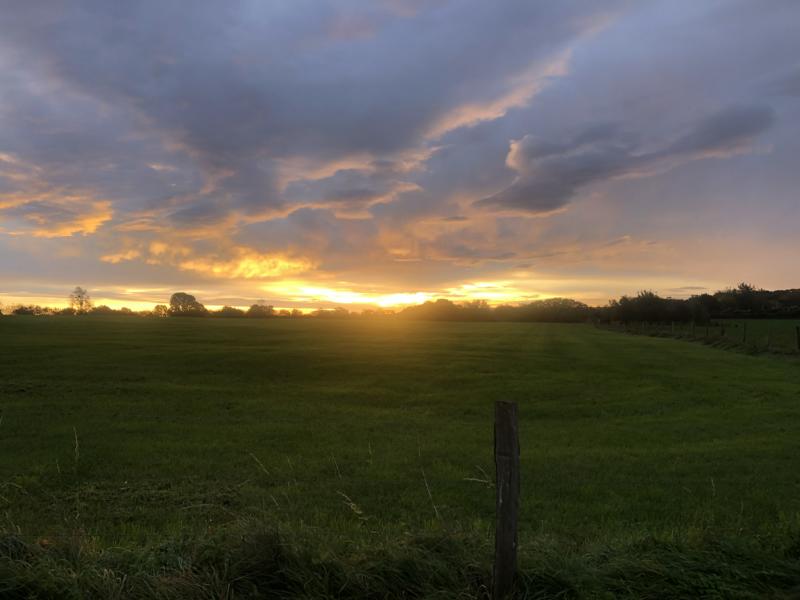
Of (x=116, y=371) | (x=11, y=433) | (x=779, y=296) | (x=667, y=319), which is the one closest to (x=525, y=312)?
(x=667, y=319)

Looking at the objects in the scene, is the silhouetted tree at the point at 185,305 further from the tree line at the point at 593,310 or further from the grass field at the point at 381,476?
the grass field at the point at 381,476

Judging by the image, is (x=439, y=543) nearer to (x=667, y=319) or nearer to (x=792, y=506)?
(x=792, y=506)

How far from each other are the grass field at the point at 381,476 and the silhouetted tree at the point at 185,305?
102346 mm

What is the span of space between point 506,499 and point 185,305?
153441 millimetres

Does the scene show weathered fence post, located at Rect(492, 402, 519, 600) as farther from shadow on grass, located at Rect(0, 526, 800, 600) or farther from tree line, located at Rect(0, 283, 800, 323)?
tree line, located at Rect(0, 283, 800, 323)

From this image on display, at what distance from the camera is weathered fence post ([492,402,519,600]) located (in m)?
4.91

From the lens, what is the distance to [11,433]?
16.6 metres

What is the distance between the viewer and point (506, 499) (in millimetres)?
4953

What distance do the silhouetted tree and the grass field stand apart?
102346 mm

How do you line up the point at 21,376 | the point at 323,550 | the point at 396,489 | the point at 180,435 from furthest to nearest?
1. the point at 21,376
2. the point at 180,435
3. the point at 396,489
4. the point at 323,550

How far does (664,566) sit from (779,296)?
178m

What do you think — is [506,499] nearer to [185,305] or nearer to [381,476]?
[381,476]

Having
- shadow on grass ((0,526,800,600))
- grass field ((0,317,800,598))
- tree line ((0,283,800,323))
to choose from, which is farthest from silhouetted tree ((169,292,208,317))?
shadow on grass ((0,526,800,600))

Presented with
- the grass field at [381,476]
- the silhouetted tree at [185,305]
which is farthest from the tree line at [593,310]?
the grass field at [381,476]
